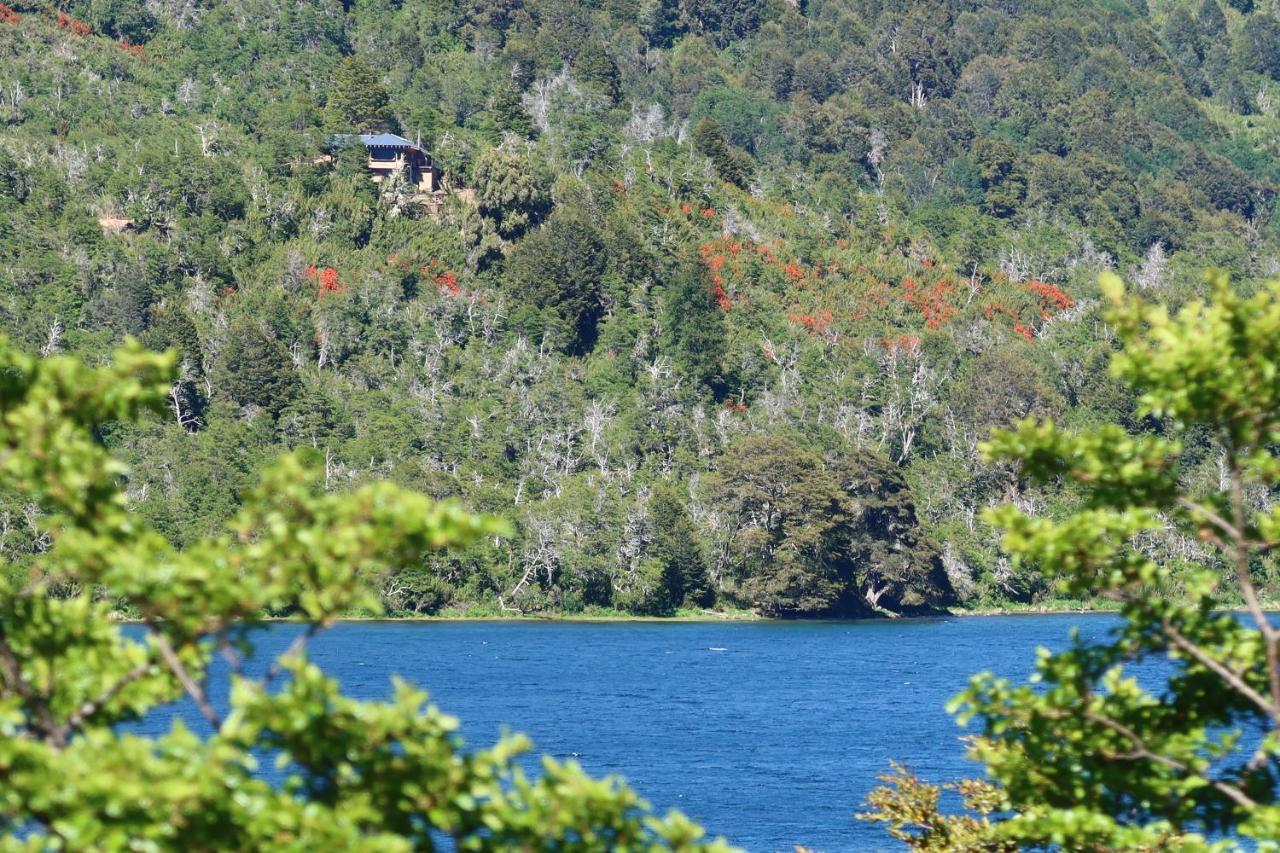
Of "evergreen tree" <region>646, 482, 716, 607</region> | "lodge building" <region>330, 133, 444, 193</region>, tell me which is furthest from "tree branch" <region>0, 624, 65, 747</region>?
"lodge building" <region>330, 133, 444, 193</region>

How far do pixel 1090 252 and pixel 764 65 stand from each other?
36.3m

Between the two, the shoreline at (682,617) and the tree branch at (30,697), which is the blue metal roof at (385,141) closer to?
the shoreline at (682,617)

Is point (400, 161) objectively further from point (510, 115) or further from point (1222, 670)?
point (1222, 670)

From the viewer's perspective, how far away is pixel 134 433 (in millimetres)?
82500

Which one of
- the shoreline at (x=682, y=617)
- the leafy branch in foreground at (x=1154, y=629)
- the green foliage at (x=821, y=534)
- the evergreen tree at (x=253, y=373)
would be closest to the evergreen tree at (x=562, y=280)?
the evergreen tree at (x=253, y=373)

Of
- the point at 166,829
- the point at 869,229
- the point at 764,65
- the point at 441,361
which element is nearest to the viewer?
the point at 166,829

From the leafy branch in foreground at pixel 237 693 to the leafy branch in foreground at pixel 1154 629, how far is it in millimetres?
2984

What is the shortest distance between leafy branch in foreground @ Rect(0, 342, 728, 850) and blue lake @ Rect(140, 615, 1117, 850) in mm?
26823

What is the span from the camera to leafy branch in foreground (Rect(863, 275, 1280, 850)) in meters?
10.6

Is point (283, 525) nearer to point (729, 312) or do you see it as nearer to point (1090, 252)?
point (729, 312)

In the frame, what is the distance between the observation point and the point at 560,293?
94938 millimetres

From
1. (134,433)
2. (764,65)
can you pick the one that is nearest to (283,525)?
(134,433)

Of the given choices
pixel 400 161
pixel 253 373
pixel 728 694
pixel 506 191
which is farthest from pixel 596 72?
pixel 728 694

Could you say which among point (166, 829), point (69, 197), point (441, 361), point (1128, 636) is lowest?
point (166, 829)
